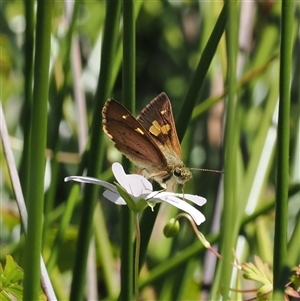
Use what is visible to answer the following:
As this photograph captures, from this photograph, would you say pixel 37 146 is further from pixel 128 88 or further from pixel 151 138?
pixel 151 138

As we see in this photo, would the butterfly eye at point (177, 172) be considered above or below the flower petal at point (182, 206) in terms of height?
above

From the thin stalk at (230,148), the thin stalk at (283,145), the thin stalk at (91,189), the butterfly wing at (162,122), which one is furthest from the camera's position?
the butterfly wing at (162,122)

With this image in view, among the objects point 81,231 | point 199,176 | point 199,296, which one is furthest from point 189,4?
point 81,231

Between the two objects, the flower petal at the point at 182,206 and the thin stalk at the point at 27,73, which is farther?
the thin stalk at the point at 27,73

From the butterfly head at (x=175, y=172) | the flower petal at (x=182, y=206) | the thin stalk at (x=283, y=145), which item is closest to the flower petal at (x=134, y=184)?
the flower petal at (x=182, y=206)

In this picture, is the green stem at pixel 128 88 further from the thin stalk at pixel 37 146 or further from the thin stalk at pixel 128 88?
the thin stalk at pixel 37 146

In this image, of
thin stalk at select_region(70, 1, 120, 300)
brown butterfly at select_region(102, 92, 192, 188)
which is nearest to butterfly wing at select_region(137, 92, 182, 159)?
brown butterfly at select_region(102, 92, 192, 188)

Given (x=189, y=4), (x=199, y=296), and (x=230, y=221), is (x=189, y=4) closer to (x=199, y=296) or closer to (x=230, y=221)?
(x=199, y=296)
